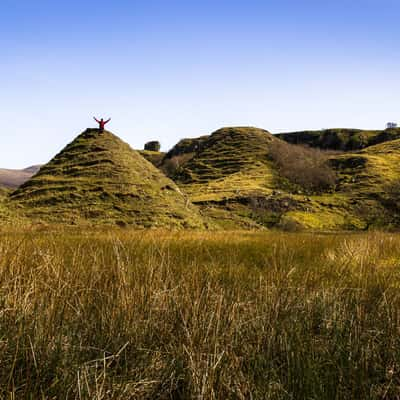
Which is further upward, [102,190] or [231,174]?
[231,174]

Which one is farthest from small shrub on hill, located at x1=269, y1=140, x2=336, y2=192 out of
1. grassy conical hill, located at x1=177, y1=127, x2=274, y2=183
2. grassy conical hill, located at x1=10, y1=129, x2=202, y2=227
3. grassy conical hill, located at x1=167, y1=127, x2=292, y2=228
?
grassy conical hill, located at x1=10, y1=129, x2=202, y2=227

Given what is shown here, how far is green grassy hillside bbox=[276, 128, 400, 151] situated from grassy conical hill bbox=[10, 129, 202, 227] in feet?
245

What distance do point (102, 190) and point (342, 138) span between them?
84.6 m

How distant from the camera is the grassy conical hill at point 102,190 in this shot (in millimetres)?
24578

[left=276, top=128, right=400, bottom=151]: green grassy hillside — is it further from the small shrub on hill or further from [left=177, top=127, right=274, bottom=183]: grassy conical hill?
the small shrub on hill

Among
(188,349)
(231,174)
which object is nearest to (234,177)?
(231,174)

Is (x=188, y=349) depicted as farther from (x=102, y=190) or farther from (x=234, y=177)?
(x=234, y=177)

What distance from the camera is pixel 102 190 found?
87.3 ft

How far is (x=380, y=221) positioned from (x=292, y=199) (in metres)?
10.3

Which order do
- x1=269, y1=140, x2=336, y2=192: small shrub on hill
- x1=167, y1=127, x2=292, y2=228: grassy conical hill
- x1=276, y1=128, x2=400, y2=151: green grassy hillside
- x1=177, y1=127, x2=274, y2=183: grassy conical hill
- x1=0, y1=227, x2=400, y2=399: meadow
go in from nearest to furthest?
x1=0, y1=227, x2=400, y2=399: meadow, x1=167, y1=127, x2=292, y2=228: grassy conical hill, x1=269, y1=140, x2=336, y2=192: small shrub on hill, x1=177, y1=127, x2=274, y2=183: grassy conical hill, x1=276, y1=128, x2=400, y2=151: green grassy hillside

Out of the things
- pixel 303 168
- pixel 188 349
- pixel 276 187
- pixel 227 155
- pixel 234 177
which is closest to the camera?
pixel 188 349

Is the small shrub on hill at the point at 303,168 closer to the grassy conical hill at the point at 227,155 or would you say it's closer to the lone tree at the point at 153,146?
the grassy conical hill at the point at 227,155

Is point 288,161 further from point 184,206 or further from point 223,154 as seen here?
point 184,206

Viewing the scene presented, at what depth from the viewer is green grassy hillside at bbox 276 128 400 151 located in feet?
307
